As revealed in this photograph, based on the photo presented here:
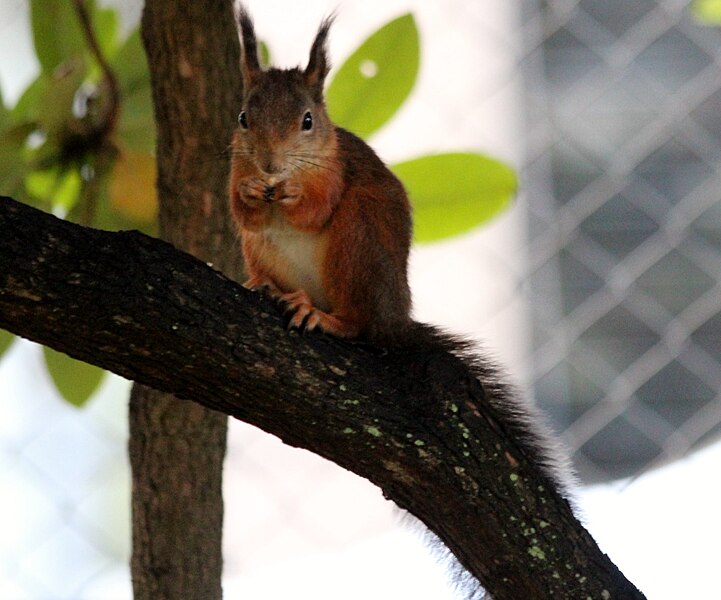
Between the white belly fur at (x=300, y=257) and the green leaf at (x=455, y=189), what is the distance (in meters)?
0.21

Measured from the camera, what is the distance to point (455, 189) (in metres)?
1.63

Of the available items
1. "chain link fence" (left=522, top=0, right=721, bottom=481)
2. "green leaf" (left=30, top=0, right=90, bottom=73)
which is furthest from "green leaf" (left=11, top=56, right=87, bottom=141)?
"chain link fence" (left=522, top=0, right=721, bottom=481)

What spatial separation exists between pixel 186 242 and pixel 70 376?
243mm

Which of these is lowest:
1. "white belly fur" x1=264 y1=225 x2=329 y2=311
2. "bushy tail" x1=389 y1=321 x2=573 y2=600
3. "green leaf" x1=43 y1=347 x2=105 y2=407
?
"bushy tail" x1=389 y1=321 x2=573 y2=600

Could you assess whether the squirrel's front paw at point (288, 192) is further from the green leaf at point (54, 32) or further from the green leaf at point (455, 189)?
the green leaf at point (54, 32)

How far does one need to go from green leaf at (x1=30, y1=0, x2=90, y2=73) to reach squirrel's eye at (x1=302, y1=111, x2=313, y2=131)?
408mm

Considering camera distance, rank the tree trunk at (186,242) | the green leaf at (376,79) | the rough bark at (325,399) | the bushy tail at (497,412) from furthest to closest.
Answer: the green leaf at (376,79)
the tree trunk at (186,242)
the bushy tail at (497,412)
the rough bark at (325,399)

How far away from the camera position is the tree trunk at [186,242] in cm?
151

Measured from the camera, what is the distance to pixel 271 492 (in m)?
2.39

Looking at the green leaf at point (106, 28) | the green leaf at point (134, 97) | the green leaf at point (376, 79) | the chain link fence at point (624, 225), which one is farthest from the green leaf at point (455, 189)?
the chain link fence at point (624, 225)

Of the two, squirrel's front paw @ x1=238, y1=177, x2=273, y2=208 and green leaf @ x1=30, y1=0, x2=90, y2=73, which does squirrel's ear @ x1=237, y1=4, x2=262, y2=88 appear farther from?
green leaf @ x1=30, y1=0, x2=90, y2=73

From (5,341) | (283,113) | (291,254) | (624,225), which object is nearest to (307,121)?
(283,113)

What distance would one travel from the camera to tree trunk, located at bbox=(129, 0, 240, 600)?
1512mm

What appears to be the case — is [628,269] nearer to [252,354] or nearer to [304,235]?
[304,235]
